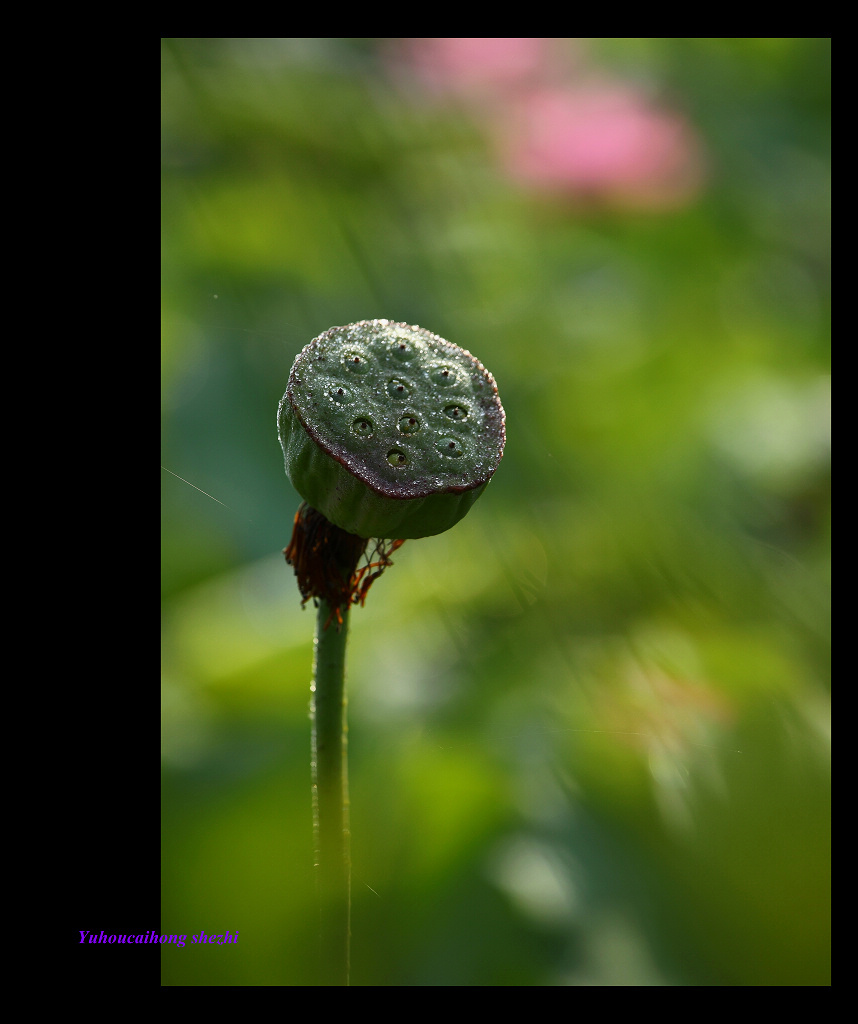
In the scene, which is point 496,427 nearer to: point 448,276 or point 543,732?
point 543,732

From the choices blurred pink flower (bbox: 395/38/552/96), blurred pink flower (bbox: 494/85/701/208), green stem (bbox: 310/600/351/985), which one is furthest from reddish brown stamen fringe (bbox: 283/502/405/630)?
blurred pink flower (bbox: 395/38/552/96)

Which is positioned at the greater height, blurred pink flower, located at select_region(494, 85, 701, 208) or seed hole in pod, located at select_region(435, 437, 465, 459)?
seed hole in pod, located at select_region(435, 437, 465, 459)

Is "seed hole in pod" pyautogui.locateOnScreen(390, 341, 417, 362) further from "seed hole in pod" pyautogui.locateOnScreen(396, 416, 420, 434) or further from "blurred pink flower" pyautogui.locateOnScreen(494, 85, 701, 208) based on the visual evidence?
"blurred pink flower" pyautogui.locateOnScreen(494, 85, 701, 208)

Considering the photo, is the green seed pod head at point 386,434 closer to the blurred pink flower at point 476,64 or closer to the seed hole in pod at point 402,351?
the seed hole in pod at point 402,351

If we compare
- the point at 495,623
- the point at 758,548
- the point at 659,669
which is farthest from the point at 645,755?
the point at 758,548

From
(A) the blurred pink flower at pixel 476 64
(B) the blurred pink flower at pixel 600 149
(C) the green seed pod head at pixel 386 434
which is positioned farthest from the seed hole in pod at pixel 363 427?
→ (A) the blurred pink flower at pixel 476 64

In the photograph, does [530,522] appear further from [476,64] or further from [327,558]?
[476,64]

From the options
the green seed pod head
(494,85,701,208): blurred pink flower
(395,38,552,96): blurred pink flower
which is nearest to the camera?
the green seed pod head

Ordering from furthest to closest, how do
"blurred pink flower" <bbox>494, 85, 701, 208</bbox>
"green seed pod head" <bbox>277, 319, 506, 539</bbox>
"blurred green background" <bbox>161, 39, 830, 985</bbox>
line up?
"blurred pink flower" <bbox>494, 85, 701, 208</bbox> → "blurred green background" <bbox>161, 39, 830, 985</bbox> → "green seed pod head" <bbox>277, 319, 506, 539</bbox>

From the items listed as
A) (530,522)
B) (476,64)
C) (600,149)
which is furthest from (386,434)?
(476,64)
